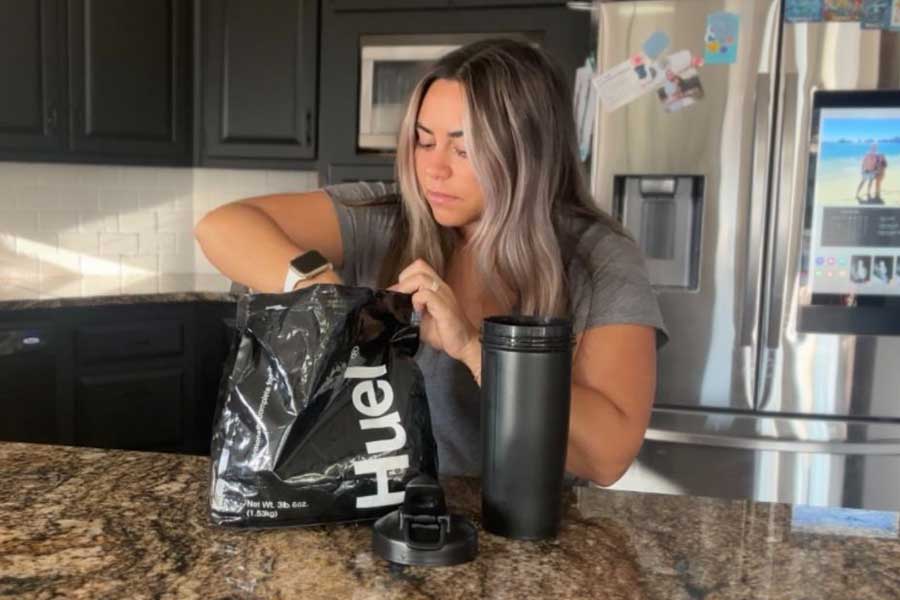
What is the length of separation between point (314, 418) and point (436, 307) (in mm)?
242

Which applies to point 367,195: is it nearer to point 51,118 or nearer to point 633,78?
point 633,78

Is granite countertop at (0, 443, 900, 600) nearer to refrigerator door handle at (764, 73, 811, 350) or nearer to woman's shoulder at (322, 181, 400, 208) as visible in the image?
woman's shoulder at (322, 181, 400, 208)

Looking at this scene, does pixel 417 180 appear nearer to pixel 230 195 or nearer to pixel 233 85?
pixel 233 85

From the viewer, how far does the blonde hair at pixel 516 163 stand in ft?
3.96

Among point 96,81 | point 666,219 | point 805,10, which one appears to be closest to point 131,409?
point 96,81

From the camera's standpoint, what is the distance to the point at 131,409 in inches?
119

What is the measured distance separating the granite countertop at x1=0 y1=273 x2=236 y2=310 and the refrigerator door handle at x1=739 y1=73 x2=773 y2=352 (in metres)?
1.66

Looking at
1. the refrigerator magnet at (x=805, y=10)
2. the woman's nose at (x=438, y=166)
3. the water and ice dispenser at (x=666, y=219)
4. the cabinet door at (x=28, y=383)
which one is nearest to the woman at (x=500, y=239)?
the woman's nose at (x=438, y=166)

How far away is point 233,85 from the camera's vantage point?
3.38 m

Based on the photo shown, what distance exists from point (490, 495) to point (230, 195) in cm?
315

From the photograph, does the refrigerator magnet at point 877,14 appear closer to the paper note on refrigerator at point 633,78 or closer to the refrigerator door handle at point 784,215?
the refrigerator door handle at point 784,215

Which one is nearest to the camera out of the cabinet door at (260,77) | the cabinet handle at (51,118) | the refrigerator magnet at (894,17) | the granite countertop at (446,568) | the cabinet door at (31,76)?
the granite countertop at (446,568)

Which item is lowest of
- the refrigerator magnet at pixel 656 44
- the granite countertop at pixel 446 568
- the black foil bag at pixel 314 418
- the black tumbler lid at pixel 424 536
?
the granite countertop at pixel 446 568

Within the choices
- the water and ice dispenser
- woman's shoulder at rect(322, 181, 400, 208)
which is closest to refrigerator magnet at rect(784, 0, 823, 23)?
the water and ice dispenser
